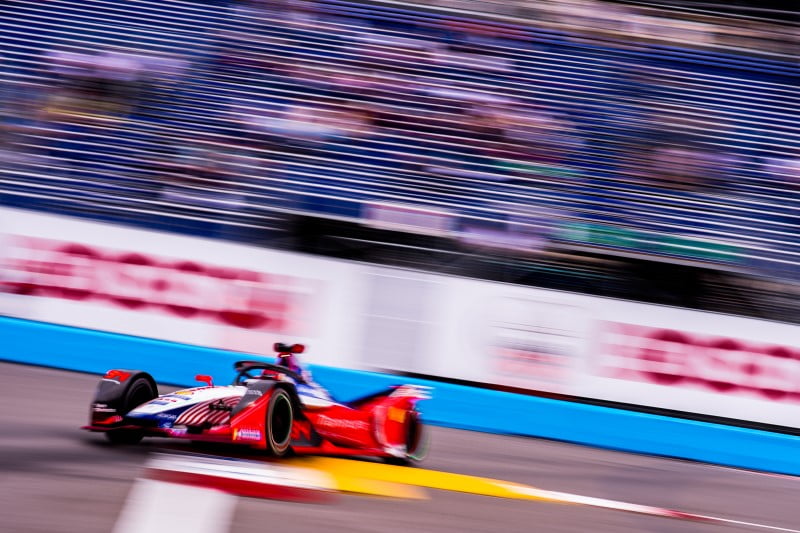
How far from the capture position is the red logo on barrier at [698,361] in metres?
8.61

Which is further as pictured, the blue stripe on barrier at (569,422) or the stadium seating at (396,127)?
the stadium seating at (396,127)

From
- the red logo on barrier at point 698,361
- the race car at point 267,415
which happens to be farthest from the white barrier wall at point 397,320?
the race car at point 267,415

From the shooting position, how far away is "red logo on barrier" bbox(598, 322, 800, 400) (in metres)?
8.61

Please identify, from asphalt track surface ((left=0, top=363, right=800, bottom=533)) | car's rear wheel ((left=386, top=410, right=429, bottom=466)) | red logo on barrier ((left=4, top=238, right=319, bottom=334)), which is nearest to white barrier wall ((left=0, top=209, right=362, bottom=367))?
red logo on barrier ((left=4, top=238, right=319, bottom=334))

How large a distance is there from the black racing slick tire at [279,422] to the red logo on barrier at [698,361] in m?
3.74

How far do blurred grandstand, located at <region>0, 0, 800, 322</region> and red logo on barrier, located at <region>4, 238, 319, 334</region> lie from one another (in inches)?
15.7

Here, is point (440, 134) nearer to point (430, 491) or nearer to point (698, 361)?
point (698, 361)

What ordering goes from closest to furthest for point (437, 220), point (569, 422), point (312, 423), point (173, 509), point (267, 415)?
point (173, 509) < point (267, 415) < point (312, 423) < point (569, 422) < point (437, 220)

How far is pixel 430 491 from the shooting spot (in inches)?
219

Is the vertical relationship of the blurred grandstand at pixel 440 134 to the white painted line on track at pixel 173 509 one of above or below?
above

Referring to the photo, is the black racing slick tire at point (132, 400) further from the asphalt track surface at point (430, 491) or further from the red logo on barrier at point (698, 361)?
the red logo on barrier at point (698, 361)

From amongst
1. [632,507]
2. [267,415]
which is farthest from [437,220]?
[267,415]

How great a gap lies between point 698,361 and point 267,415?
4528 mm

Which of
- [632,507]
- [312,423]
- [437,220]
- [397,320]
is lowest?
[632,507]
